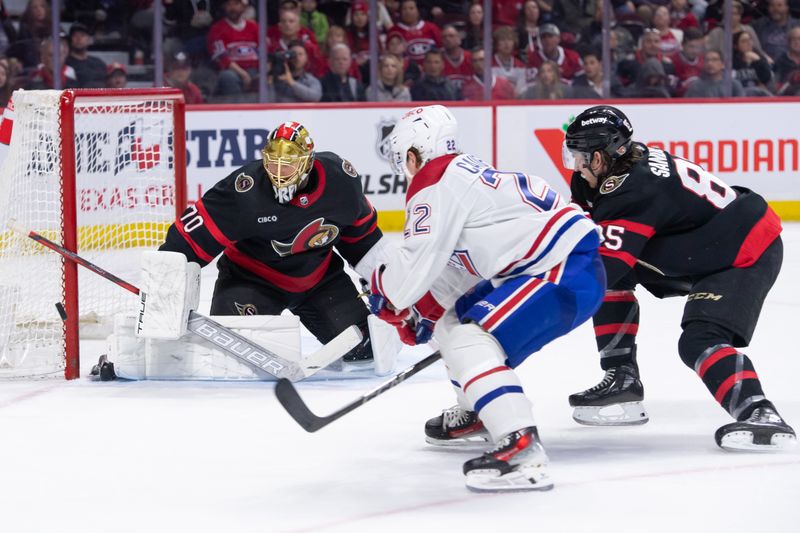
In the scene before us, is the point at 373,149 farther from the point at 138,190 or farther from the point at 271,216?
the point at 271,216

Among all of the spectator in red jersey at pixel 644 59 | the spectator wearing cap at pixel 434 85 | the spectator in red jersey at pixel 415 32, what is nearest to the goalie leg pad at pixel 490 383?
the spectator wearing cap at pixel 434 85

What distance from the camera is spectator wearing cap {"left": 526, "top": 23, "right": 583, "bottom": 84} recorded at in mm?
7734

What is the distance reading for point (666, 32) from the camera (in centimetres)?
805

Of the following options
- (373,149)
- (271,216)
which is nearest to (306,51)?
(373,149)

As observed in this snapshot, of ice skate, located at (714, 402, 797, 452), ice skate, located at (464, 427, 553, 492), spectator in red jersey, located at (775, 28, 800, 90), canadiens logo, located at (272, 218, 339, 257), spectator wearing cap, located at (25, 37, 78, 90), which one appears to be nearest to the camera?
ice skate, located at (464, 427, 553, 492)

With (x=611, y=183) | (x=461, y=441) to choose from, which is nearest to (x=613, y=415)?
(x=461, y=441)

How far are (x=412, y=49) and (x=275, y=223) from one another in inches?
172

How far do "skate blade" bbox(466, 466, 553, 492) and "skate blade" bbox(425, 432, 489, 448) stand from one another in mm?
412

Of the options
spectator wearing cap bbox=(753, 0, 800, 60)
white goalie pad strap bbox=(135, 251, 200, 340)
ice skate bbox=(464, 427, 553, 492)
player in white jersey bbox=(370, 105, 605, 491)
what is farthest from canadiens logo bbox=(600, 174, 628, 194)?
spectator wearing cap bbox=(753, 0, 800, 60)

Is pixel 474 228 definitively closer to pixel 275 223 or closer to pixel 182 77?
pixel 275 223

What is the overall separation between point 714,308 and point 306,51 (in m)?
5.05

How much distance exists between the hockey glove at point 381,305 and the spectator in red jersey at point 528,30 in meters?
5.30

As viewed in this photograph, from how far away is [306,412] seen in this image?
2670 mm

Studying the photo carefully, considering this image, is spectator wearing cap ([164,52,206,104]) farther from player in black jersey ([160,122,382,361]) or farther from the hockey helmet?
the hockey helmet
